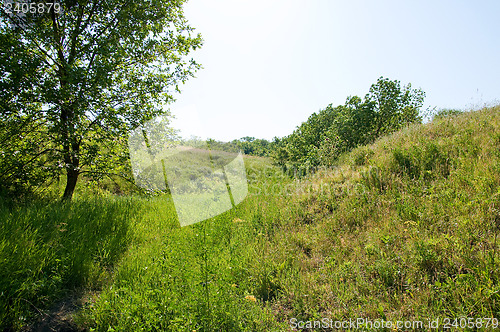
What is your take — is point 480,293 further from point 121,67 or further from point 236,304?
point 121,67

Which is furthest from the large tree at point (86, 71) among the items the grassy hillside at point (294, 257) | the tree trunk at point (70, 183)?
the grassy hillside at point (294, 257)

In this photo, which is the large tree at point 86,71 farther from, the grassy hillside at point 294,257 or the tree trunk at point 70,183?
the grassy hillside at point 294,257

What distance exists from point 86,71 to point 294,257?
502cm

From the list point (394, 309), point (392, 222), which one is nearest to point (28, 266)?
point (394, 309)

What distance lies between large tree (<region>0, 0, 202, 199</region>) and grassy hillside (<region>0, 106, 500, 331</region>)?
1.54 metres

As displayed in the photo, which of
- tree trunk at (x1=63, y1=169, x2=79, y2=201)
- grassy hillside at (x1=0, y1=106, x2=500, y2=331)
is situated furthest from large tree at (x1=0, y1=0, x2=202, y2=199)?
grassy hillside at (x1=0, y1=106, x2=500, y2=331)

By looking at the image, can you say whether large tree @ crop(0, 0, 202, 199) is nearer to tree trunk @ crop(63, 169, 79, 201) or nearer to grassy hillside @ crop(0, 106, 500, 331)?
tree trunk @ crop(63, 169, 79, 201)

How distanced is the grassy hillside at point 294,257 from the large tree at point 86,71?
60.5 inches

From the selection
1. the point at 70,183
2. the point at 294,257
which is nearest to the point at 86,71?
the point at 70,183

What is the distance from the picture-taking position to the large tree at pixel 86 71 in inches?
175

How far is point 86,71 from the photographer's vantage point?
177 inches

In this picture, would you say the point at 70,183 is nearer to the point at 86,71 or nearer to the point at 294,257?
the point at 86,71

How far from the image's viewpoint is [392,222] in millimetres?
3873

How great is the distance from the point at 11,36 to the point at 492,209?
8.18m
